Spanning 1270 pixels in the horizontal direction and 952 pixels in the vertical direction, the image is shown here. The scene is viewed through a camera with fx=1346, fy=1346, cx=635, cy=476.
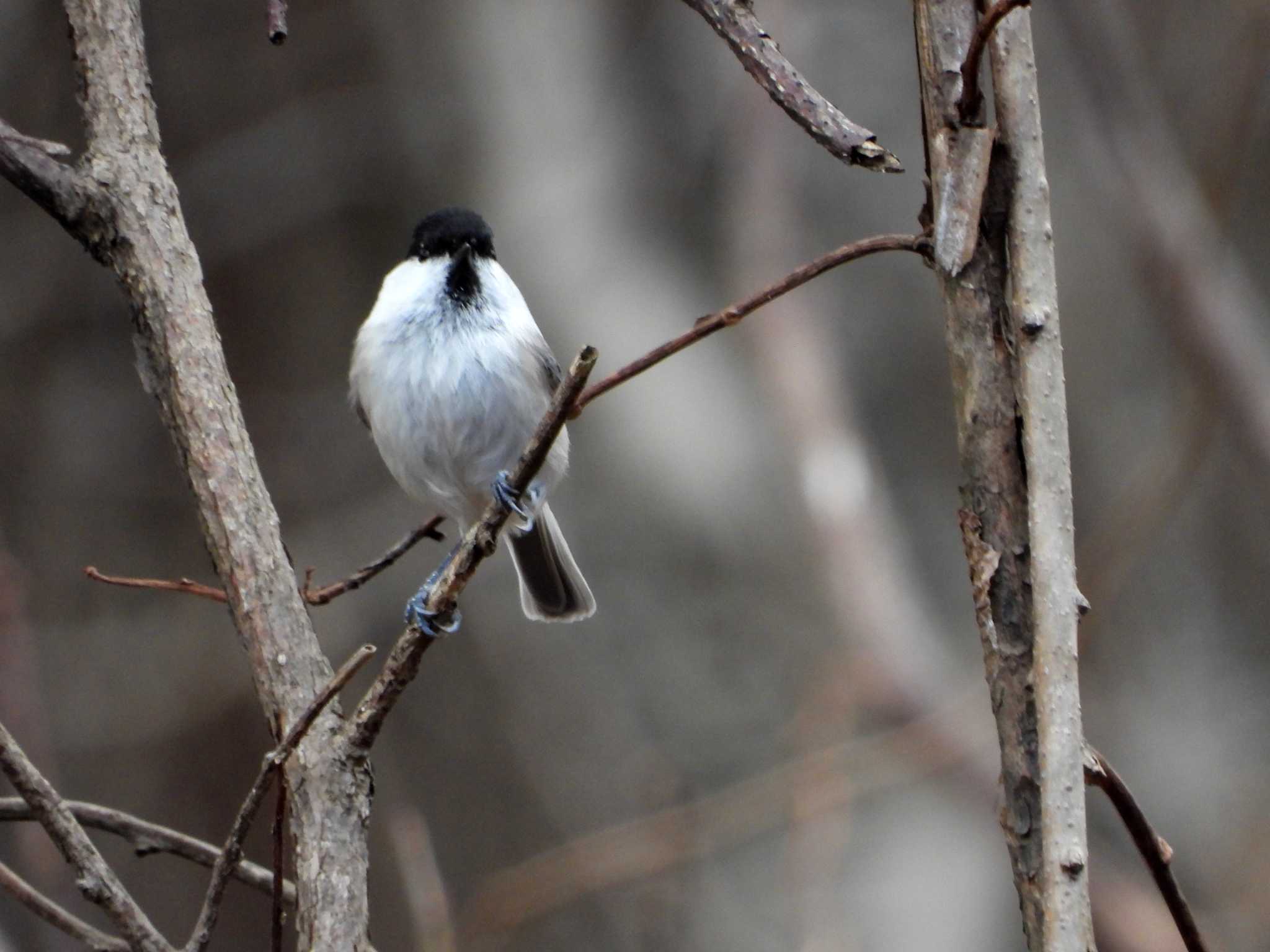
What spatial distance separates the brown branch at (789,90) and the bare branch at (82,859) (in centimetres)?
89

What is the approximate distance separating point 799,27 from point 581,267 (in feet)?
4.32

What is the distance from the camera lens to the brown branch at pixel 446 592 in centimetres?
127

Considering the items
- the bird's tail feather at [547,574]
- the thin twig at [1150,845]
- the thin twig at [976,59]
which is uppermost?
the bird's tail feather at [547,574]

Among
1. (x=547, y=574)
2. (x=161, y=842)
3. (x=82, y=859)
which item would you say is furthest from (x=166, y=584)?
(x=547, y=574)

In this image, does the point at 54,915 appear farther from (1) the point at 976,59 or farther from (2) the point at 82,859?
(1) the point at 976,59

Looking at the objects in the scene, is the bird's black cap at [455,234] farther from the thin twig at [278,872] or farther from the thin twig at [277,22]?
the thin twig at [278,872]

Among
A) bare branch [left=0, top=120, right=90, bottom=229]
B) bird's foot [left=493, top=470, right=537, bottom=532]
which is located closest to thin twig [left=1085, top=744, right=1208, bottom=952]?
bird's foot [left=493, top=470, right=537, bottom=532]

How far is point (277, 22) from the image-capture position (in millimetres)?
1329

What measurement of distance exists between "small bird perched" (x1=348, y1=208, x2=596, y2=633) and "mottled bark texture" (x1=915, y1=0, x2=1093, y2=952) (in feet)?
4.04

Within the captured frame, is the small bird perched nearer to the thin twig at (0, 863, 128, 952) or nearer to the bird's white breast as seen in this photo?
the bird's white breast

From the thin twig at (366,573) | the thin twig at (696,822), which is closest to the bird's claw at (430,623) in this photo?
the thin twig at (366,573)

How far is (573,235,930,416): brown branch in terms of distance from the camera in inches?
44.2

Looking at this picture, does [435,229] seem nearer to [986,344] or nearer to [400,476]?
[400,476]

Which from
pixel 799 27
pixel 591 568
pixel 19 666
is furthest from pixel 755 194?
pixel 19 666
